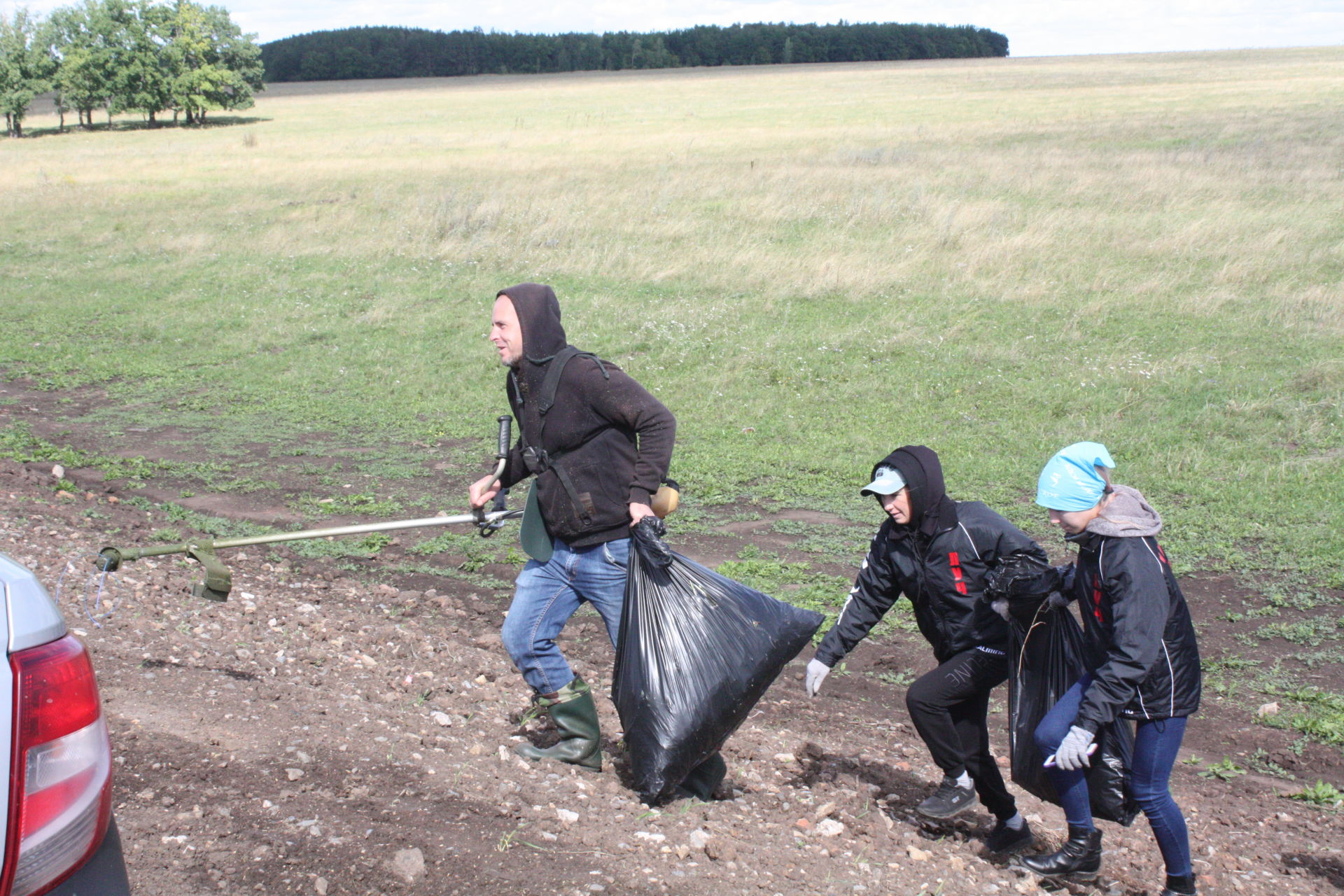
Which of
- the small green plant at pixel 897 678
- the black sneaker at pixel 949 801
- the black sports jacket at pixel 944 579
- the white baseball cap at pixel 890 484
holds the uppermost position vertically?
the white baseball cap at pixel 890 484

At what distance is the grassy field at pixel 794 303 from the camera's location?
27.7 ft

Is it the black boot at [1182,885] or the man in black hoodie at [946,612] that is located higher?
the man in black hoodie at [946,612]

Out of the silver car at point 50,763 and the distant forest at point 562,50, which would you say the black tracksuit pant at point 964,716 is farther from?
the distant forest at point 562,50

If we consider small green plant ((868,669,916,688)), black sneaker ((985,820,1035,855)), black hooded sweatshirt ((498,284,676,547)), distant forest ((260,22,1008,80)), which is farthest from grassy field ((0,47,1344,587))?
distant forest ((260,22,1008,80))

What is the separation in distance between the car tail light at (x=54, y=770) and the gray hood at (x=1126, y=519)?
8.26ft

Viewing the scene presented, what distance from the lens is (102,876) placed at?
192 cm

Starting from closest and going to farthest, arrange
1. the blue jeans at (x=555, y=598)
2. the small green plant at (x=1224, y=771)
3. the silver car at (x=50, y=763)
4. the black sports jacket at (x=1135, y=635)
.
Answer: the silver car at (x=50, y=763) < the black sports jacket at (x=1135, y=635) < the blue jeans at (x=555, y=598) < the small green plant at (x=1224, y=771)

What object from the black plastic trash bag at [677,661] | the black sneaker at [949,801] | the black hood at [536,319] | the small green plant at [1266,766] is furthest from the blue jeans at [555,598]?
the small green plant at [1266,766]

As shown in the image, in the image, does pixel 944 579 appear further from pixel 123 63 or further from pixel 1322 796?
pixel 123 63

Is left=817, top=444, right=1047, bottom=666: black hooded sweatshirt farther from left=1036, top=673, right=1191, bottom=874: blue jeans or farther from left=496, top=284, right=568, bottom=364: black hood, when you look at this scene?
left=496, top=284, right=568, bottom=364: black hood

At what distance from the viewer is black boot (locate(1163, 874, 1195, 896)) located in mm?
3246

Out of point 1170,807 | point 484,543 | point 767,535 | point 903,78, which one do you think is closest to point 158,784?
point 1170,807

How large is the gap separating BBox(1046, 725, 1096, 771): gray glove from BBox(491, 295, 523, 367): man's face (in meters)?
2.05

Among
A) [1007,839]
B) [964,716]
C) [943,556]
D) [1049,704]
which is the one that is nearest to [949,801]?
[1007,839]
